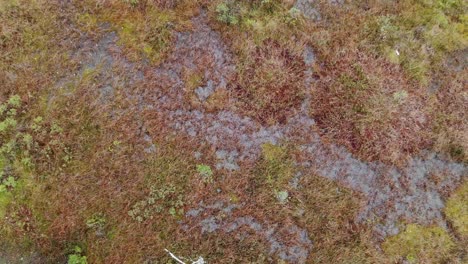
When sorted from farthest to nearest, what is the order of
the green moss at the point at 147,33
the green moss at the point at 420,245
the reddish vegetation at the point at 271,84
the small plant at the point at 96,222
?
the green moss at the point at 147,33 → the reddish vegetation at the point at 271,84 → the green moss at the point at 420,245 → the small plant at the point at 96,222

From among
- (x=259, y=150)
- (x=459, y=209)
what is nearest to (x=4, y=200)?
(x=259, y=150)

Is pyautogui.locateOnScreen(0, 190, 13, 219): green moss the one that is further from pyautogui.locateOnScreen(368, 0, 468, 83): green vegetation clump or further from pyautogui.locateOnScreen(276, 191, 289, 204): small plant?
pyautogui.locateOnScreen(368, 0, 468, 83): green vegetation clump

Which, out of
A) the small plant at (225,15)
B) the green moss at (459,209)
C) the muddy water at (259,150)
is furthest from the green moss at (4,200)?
the green moss at (459,209)

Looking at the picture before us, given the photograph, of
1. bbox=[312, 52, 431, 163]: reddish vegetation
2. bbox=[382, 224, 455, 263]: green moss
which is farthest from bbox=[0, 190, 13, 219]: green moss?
bbox=[382, 224, 455, 263]: green moss

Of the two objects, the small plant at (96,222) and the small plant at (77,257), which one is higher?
the small plant at (96,222)

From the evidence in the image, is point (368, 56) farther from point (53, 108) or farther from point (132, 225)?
point (53, 108)

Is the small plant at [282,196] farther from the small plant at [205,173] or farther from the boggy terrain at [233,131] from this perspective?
the small plant at [205,173]

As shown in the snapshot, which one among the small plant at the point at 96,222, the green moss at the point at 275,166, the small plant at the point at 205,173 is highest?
the green moss at the point at 275,166
